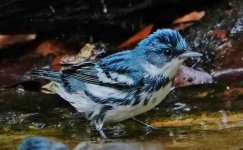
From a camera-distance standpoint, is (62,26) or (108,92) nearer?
(108,92)

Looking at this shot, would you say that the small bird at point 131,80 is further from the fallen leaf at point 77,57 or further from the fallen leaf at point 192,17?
the fallen leaf at point 192,17

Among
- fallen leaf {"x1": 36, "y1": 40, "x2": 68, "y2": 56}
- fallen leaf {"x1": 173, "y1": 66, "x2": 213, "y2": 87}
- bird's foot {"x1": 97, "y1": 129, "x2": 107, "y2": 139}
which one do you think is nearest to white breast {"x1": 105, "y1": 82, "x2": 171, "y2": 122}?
bird's foot {"x1": 97, "y1": 129, "x2": 107, "y2": 139}

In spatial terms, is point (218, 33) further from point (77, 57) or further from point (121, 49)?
point (77, 57)

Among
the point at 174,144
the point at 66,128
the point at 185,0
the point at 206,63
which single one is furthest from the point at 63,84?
the point at 185,0

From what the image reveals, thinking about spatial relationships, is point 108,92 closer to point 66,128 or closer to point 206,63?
point 66,128

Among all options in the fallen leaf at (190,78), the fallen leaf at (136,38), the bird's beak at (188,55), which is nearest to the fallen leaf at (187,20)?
the fallen leaf at (136,38)

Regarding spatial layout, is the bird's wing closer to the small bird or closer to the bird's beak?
the small bird

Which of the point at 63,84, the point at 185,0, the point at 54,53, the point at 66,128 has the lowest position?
the point at 66,128
